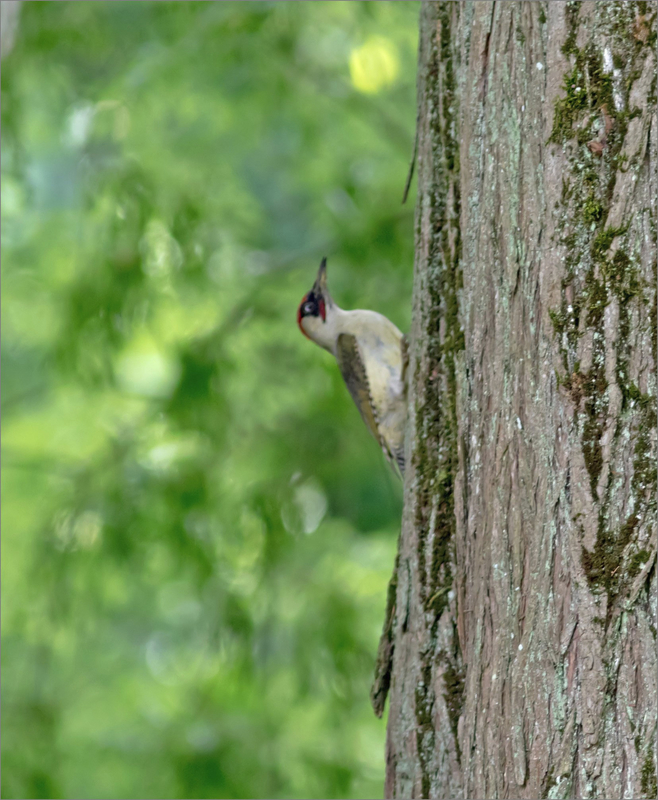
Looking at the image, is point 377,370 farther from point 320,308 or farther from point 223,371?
point 223,371

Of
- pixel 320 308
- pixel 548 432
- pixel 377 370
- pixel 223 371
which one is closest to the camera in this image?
pixel 548 432

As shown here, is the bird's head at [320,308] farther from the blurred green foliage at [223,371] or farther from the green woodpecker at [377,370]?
the blurred green foliage at [223,371]

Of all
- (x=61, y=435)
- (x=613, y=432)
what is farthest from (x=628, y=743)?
(x=61, y=435)

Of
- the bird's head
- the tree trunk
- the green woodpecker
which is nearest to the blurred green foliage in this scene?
the bird's head

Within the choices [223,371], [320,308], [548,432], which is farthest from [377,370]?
[548,432]

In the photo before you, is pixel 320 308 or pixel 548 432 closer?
pixel 548 432

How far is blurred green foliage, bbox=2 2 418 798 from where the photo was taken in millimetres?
4746

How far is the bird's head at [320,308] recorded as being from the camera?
4.40 m

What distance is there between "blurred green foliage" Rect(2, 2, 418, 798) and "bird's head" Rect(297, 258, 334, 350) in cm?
35

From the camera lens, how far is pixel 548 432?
159 cm

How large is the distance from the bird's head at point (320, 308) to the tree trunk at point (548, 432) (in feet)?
8.08

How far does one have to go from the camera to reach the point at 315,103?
16.9 ft

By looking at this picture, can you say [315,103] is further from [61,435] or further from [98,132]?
[61,435]

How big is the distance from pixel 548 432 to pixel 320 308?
291 cm
